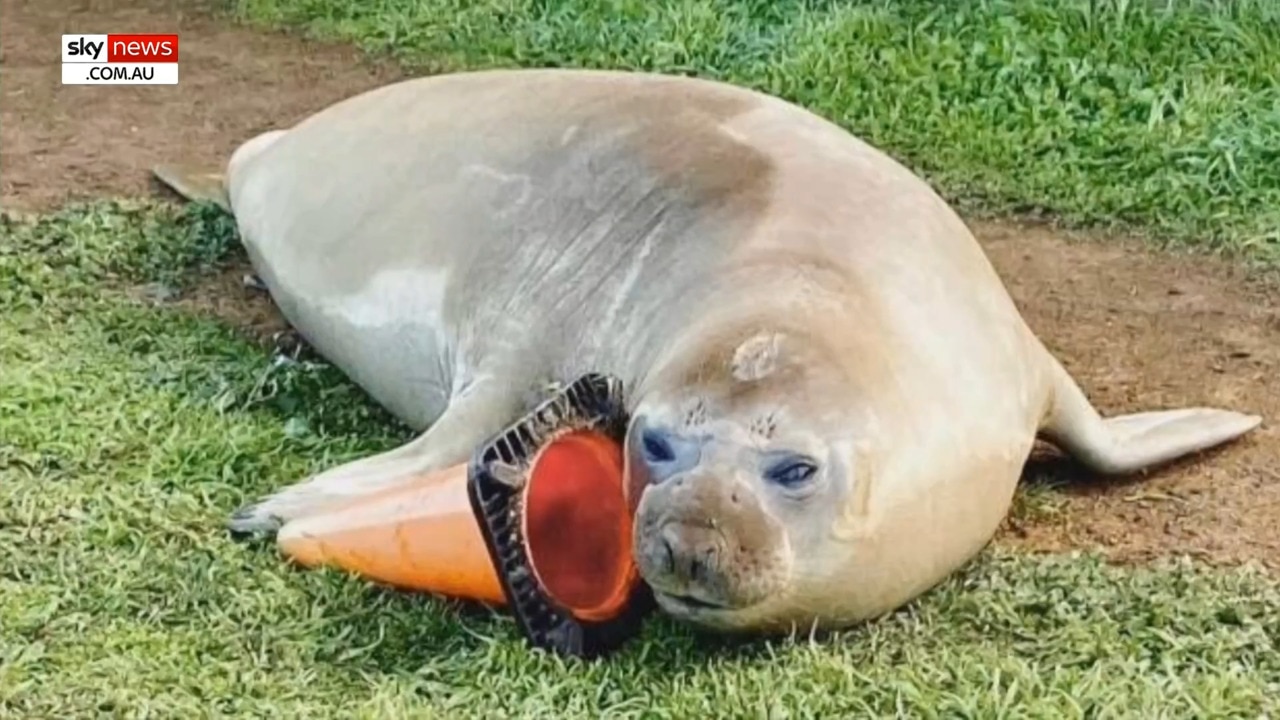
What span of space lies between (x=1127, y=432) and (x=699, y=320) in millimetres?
1115

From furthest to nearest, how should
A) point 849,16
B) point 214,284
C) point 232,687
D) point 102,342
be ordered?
1. point 849,16
2. point 214,284
3. point 102,342
4. point 232,687

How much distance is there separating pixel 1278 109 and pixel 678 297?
3.18m

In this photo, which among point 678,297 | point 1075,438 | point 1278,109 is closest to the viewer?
point 678,297

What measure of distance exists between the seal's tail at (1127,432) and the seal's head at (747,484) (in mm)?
947

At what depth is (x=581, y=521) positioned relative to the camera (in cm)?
419

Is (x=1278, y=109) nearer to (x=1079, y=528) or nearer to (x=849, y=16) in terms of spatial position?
(x=849, y=16)

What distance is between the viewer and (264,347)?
5875 millimetres

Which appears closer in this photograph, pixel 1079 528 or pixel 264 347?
pixel 1079 528

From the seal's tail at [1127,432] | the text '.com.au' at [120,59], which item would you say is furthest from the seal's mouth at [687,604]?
the text '.com.au' at [120,59]

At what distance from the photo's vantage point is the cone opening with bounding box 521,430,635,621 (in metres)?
4.10

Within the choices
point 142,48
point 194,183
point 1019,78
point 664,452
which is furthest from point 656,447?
point 142,48

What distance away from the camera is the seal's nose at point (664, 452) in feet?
12.7

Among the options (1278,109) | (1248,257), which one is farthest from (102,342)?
(1278,109)

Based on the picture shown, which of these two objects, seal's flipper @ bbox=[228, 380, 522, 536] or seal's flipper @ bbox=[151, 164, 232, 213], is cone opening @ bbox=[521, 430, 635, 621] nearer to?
seal's flipper @ bbox=[228, 380, 522, 536]
